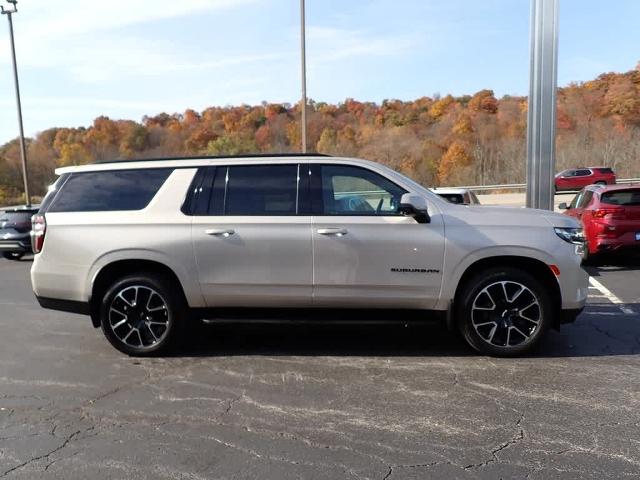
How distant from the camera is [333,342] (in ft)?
19.2

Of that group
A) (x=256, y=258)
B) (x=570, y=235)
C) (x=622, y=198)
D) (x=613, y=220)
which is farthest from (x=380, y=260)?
(x=622, y=198)

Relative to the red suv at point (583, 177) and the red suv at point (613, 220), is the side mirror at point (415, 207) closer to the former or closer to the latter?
the red suv at point (613, 220)

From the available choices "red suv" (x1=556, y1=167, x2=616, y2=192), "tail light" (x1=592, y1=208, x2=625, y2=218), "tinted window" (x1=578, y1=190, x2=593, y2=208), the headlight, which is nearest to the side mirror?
the headlight

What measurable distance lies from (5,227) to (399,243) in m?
13.1

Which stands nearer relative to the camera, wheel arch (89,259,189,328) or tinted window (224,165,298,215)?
tinted window (224,165,298,215)

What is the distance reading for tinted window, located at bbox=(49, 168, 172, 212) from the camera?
548cm

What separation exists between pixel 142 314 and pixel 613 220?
8708 mm

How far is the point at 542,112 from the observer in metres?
11.3

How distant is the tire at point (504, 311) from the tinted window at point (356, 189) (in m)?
1.07

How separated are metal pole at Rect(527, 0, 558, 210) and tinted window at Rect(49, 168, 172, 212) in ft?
27.3

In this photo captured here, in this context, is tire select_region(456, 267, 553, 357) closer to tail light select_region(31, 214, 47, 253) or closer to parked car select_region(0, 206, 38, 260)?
tail light select_region(31, 214, 47, 253)

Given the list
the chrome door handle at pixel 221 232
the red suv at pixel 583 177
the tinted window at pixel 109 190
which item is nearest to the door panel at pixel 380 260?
the chrome door handle at pixel 221 232

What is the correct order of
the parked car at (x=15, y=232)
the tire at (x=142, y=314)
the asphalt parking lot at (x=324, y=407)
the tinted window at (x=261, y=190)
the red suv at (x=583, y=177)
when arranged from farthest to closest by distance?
1. the red suv at (x=583, y=177)
2. the parked car at (x=15, y=232)
3. the tire at (x=142, y=314)
4. the tinted window at (x=261, y=190)
5. the asphalt parking lot at (x=324, y=407)

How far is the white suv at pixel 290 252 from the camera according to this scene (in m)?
5.07
